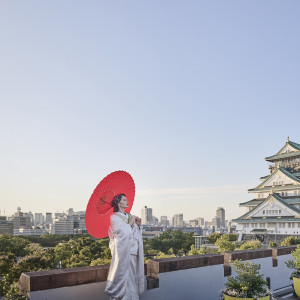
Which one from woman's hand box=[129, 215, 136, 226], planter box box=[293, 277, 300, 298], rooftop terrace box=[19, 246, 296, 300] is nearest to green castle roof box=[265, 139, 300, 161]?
rooftop terrace box=[19, 246, 296, 300]

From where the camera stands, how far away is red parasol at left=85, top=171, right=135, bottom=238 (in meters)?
5.80

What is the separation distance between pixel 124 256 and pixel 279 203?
48.7 m

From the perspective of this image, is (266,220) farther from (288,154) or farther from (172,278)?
(172,278)

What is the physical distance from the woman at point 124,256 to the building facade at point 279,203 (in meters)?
46.3

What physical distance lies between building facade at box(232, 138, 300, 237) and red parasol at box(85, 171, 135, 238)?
46411 millimetres

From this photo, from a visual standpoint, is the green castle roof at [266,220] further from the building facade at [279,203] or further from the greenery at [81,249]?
the greenery at [81,249]

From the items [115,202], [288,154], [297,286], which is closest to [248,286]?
[297,286]

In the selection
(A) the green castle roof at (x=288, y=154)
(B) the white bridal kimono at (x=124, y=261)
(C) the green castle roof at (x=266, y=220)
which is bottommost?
(C) the green castle roof at (x=266, y=220)

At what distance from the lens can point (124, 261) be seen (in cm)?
551

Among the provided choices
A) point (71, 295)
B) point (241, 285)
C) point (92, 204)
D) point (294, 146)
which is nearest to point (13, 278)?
point (71, 295)

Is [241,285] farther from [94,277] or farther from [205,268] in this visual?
[94,277]

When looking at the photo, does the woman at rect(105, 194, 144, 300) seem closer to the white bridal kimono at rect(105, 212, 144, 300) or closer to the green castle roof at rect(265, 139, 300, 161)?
the white bridal kimono at rect(105, 212, 144, 300)

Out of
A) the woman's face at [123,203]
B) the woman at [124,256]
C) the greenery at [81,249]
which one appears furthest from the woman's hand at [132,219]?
the greenery at [81,249]

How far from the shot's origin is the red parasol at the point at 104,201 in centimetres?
580
